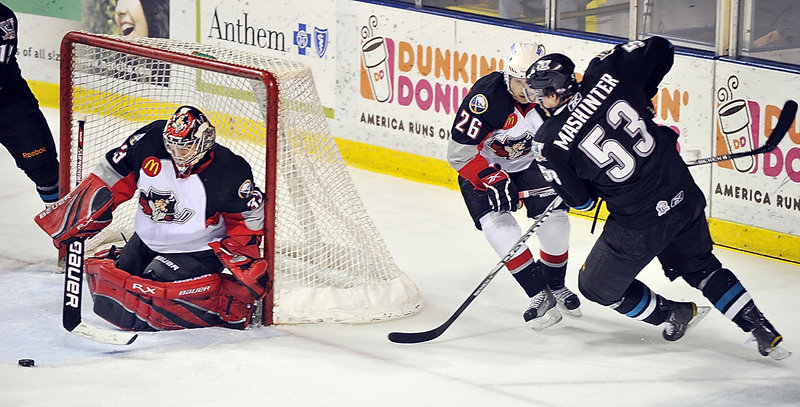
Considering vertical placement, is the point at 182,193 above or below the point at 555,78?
below

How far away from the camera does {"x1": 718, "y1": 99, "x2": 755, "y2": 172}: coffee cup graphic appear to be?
5738 millimetres

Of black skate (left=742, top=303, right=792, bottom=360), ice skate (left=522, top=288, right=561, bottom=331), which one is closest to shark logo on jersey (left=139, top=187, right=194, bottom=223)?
ice skate (left=522, top=288, right=561, bottom=331)

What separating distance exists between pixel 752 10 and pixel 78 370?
127 inches

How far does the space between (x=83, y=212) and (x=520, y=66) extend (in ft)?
5.28

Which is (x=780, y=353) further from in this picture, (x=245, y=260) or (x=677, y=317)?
(x=245, y=260)

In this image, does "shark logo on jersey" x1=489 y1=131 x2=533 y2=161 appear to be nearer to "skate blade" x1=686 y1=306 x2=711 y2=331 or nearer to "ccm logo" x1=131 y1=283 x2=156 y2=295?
"skate blade" x1=686 y1=306 x2=711 y2=331

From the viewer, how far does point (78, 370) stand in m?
4.37

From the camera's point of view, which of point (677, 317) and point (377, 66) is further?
point (377, 66)

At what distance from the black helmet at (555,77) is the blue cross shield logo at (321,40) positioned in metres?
3.17

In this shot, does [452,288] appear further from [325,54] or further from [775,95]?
[325,54]

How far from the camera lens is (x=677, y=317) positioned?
15.1 feet

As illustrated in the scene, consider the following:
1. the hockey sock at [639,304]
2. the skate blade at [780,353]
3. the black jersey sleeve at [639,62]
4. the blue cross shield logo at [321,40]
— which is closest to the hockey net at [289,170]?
the hockey sock at [639,304]

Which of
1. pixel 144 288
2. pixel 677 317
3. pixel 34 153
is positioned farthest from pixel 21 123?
pixel 677 317

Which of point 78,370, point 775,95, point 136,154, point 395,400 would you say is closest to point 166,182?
point 136,154
